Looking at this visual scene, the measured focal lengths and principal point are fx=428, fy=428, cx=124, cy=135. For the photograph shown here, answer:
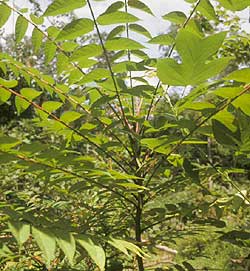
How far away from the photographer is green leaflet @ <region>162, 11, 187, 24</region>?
156cm

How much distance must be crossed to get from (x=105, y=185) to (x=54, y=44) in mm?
639

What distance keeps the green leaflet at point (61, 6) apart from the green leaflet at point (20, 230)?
0.65 meters

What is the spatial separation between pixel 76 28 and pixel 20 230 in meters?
0.68

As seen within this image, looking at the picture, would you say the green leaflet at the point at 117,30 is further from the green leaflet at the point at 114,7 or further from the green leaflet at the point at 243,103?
the green leaflet at the point at 243,103

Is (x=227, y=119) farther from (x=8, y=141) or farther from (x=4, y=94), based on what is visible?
(x=4, y=94)

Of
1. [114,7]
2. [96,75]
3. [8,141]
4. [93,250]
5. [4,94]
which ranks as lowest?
[93,250]

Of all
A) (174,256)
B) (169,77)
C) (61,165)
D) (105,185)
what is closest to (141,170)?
→ (105,185)

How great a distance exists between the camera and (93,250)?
1.06 meters

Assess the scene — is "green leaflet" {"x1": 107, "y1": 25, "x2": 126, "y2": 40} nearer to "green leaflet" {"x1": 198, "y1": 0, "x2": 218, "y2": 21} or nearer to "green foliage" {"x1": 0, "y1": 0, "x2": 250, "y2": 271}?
"green foliage" {"x1": 0, "y1": 0, "x2": 250, "y2": 271}

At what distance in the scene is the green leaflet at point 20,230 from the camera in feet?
3.13

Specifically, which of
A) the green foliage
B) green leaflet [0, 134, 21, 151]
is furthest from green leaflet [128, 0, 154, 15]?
green leaflet [0, 134, 21, 151]

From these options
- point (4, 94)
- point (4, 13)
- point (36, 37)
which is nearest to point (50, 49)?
point (36, 37)

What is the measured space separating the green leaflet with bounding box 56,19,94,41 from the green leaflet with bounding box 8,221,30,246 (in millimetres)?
601

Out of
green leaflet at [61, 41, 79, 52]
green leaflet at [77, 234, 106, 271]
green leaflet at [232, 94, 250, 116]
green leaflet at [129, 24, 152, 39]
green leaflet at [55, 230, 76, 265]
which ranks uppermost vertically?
green leaflet at [129, 24, 152, 39]
